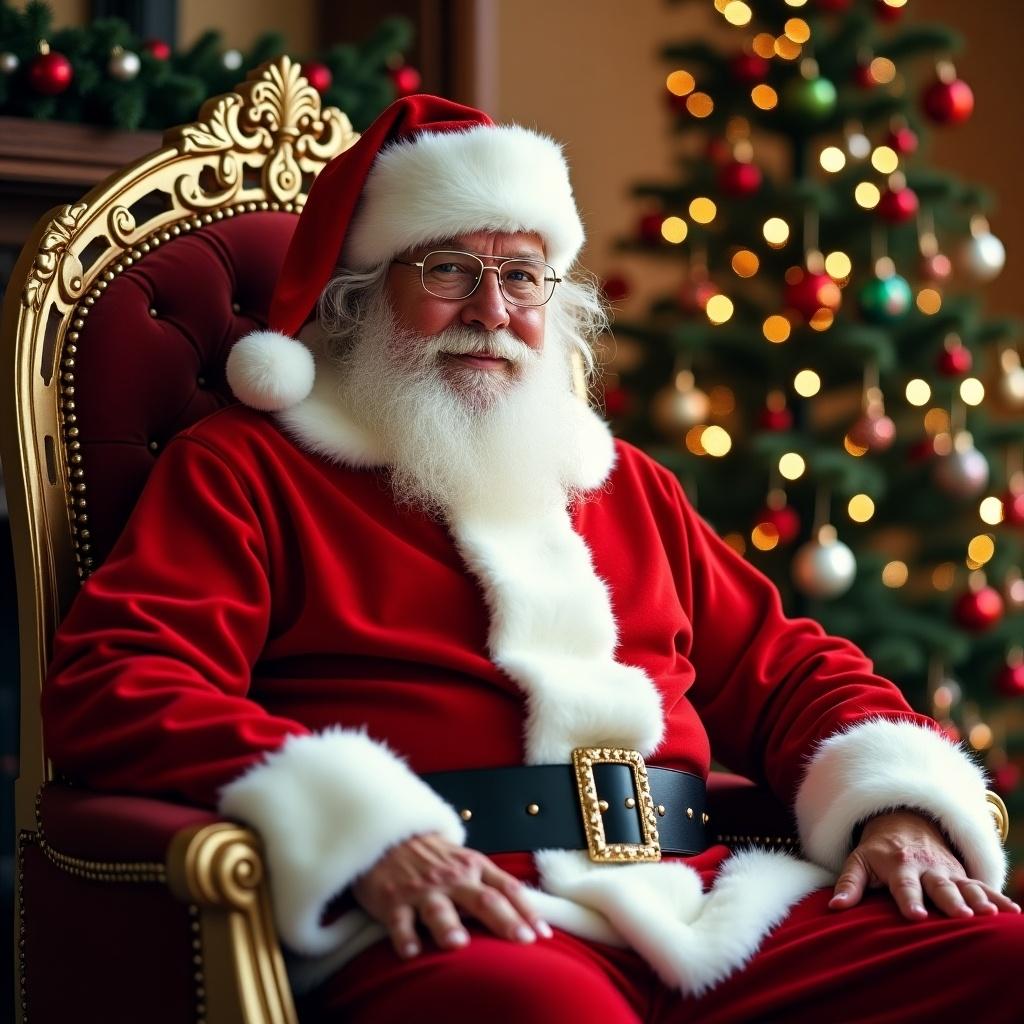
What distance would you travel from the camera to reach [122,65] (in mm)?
3180

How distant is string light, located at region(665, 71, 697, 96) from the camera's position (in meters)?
4.40

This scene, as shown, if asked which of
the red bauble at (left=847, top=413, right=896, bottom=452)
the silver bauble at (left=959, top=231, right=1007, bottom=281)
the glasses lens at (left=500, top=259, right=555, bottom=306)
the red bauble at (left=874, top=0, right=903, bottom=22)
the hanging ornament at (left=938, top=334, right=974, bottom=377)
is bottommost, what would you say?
the red bauble at (left=847, top=413, right=896, bottom=452)

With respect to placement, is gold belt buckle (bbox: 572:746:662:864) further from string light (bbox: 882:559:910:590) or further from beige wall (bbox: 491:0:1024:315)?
beige wall (bbox: 491:0:1024:315)

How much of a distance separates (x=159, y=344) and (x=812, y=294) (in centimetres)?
227

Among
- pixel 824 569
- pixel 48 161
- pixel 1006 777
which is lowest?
pixel 1006 777

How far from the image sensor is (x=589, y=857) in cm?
184

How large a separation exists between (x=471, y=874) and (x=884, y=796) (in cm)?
61

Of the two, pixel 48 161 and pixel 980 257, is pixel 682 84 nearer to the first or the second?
pixel 980 257

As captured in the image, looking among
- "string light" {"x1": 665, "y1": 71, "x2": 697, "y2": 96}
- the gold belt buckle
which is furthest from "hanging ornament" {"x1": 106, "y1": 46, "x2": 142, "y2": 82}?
the gold belt buckle

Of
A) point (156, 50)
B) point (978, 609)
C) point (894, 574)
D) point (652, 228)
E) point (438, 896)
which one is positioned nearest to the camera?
point (438, 896)

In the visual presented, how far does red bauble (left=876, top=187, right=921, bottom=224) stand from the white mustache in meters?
2.24

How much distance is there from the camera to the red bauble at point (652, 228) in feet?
14.2

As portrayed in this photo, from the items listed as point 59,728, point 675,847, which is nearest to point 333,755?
point 59,728

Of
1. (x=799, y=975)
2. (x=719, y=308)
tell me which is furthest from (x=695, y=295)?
(x=799, y=975)
